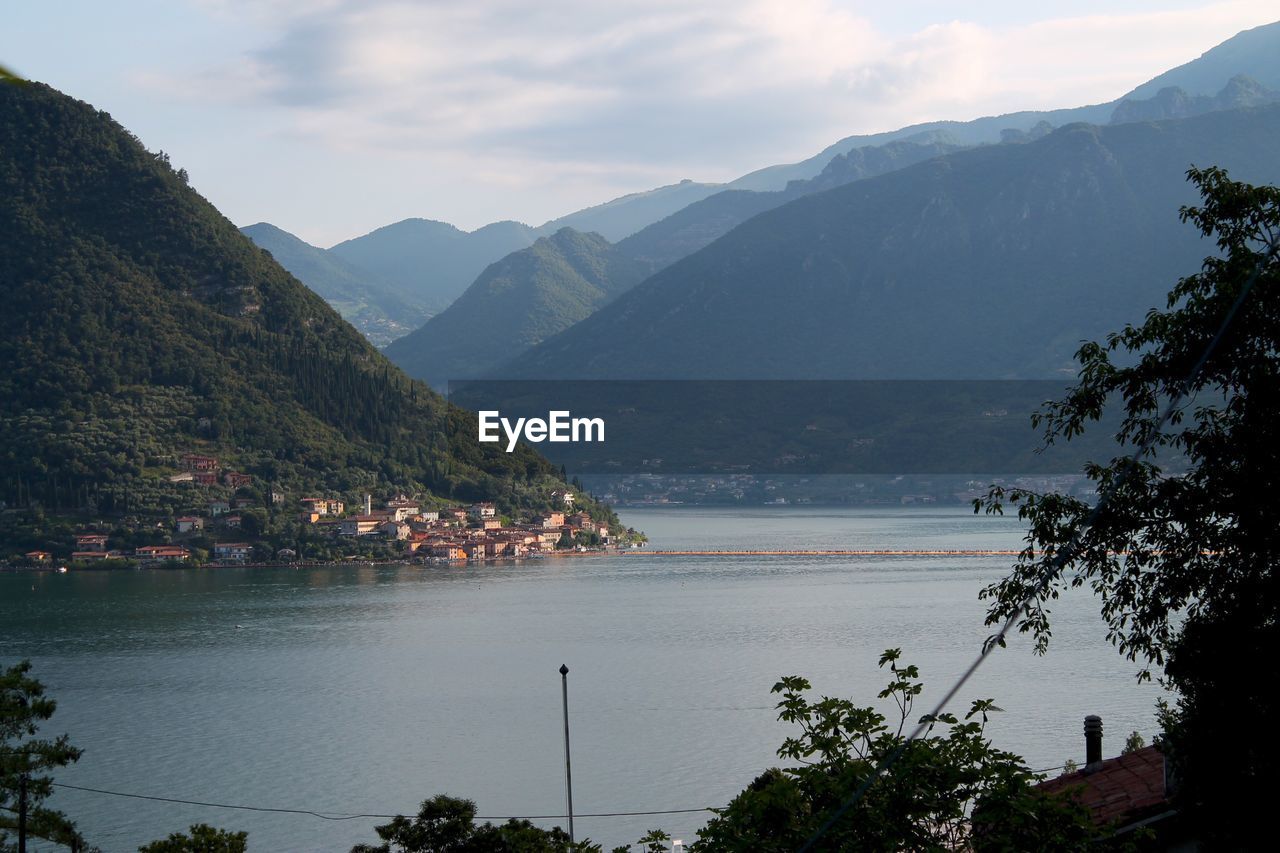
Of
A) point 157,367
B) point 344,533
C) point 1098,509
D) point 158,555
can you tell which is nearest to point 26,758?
point 1098,509

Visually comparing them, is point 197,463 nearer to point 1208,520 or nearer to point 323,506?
point 323,506

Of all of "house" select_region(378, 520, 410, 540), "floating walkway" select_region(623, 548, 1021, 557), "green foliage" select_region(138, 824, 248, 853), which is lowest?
"floating walkway" select_region(623, 548, 1021, 557)

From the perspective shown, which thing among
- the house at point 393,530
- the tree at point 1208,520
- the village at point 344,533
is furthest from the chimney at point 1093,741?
the house at point 393,530

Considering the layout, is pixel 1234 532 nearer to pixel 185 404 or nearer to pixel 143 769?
pixel 143 769

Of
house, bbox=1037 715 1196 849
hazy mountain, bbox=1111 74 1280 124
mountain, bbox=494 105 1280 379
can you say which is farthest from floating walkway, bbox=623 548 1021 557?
hazy mountain, bbox=1111 74 1280 124

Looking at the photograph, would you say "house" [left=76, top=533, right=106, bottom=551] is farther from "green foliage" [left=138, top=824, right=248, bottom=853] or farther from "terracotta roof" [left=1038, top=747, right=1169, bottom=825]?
"terracotta roof" [left=1038, top=747, right=1169, bottom=825]
